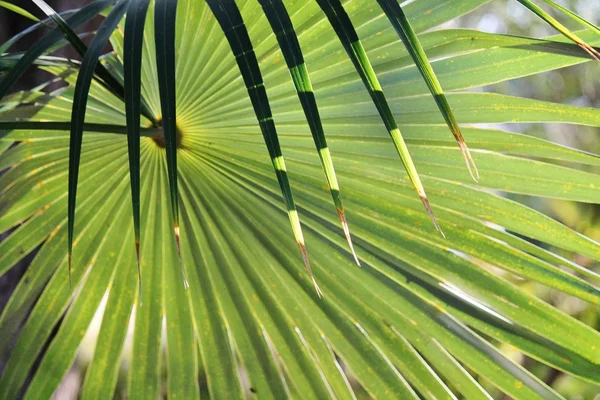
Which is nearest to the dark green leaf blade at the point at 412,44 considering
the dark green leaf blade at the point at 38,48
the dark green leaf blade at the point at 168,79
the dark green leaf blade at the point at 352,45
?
the dark green leaf blade at the point at 352,45

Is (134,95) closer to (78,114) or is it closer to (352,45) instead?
(78,114)

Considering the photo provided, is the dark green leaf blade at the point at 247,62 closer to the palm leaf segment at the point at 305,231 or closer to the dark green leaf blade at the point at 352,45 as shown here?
the dark green leaf blade at the point at 352,45

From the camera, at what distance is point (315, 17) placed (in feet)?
2.50

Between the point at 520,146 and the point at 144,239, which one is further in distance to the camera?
the point at 144,239

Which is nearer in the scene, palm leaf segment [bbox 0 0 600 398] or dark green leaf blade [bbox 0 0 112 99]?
dark green leaf blade [bbox 0 0 112 99]

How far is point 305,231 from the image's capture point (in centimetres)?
A: 87

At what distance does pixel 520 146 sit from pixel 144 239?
0.53 metres

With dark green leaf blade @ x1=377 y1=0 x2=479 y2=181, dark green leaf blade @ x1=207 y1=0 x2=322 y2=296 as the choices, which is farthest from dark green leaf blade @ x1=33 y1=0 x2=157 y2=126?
dark green leaf blade @ x1=377 y1=0 x2=479 y2=181

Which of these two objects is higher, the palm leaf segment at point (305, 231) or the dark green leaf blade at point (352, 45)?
the dark green leaf blade at point (352, 45)

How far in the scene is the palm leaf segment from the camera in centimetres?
78

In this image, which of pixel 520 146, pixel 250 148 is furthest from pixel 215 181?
pixel 520 146

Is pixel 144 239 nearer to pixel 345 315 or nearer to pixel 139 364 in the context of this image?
pixel 139 364

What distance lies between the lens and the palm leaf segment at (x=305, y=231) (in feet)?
2.56

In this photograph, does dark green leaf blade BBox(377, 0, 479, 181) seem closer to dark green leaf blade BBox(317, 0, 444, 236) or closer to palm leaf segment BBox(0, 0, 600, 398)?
dark green leaf blade BBox(317, 0, 444, 236)
